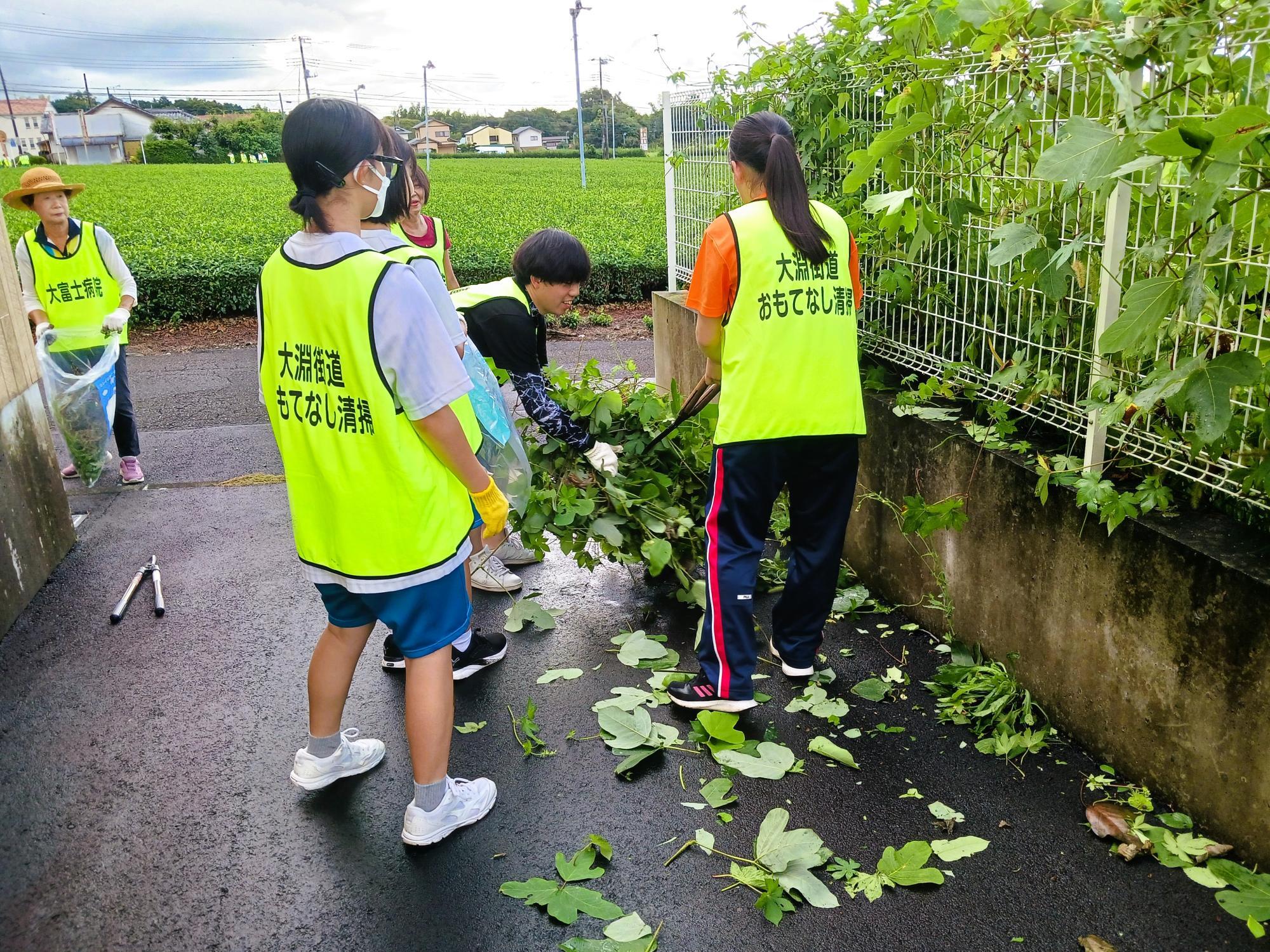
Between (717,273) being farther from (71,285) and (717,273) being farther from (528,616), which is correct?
(71,285)

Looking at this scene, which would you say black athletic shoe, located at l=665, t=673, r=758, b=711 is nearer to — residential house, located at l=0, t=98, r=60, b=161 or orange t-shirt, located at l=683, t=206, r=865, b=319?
orange t-shirt, located at l=683, t=206, r=865, b=319

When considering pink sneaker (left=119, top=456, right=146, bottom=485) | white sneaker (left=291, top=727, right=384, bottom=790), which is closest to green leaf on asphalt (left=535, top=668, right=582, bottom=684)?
white sneaker (left=291, top=727, right=384, bottom=790)

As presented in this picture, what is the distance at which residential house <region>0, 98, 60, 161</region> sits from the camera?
117688 millimetres

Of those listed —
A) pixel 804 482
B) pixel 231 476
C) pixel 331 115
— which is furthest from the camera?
pixel 231 476

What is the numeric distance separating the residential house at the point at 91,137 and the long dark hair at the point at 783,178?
5046 inches

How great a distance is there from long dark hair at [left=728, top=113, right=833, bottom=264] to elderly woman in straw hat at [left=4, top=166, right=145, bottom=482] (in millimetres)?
4769

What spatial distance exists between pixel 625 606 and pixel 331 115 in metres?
2.75

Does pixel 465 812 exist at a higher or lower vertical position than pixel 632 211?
lower

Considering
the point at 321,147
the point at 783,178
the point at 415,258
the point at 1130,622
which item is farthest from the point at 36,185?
the point at 1130,622

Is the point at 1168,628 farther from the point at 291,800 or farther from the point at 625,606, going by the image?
the point at 291,800

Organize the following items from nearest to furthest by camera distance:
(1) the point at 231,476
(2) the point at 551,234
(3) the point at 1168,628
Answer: (3) the point at 1168,628, (2) the point at 551,234, (1) the point at 231,476

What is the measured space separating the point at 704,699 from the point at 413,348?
1792 millimetres

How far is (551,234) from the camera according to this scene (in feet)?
13.3

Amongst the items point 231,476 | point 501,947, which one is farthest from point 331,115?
point 231,476
